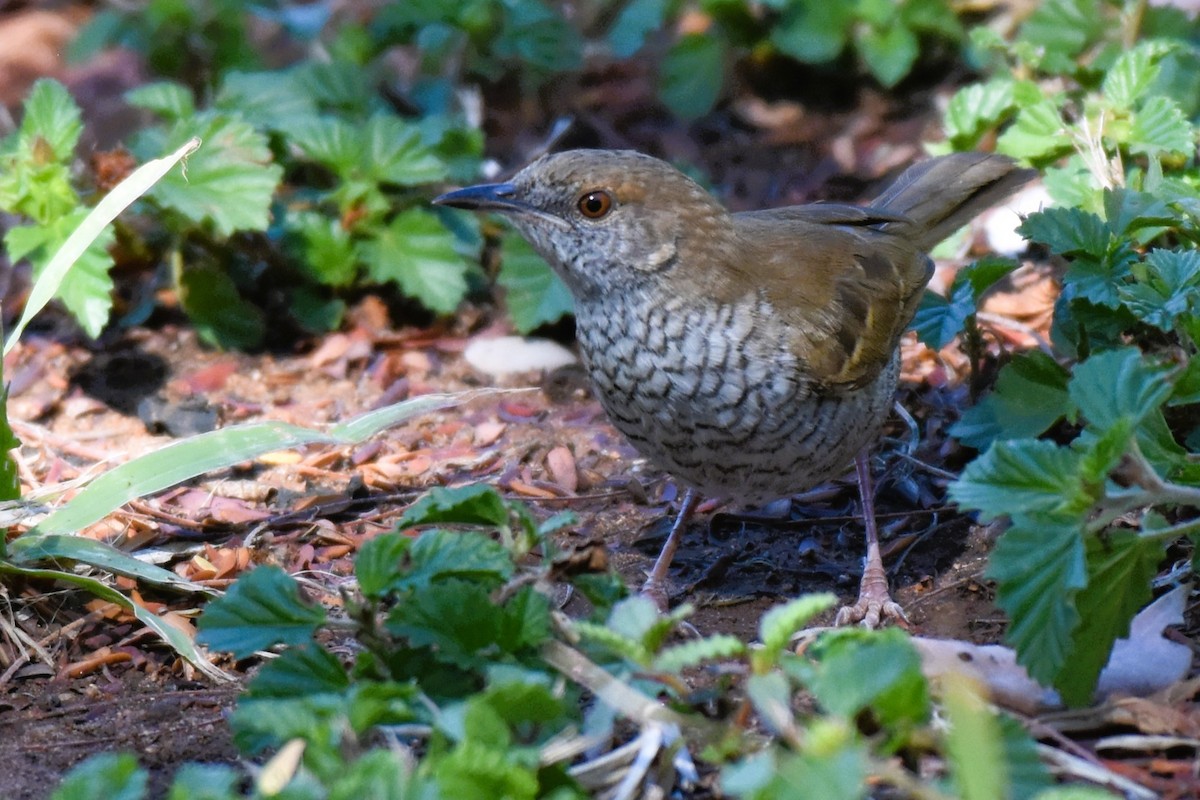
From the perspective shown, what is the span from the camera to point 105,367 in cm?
616

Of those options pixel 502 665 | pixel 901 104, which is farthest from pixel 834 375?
pixel 901 104

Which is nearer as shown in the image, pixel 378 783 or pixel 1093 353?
pixel 378 783

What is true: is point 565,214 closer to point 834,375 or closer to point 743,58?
point 834,375

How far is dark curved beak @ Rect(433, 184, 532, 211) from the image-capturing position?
4574 mm

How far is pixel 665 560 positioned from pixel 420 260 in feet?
6.64

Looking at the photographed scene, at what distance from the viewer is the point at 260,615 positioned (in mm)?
3314

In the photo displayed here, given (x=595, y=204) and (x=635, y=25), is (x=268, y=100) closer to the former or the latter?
(x=635, y=25)

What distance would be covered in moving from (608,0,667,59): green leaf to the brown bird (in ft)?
9.11

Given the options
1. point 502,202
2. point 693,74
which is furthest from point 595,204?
point 693,74

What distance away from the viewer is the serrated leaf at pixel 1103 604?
334 centimetres

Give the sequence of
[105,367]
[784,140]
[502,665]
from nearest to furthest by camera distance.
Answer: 1. [502,665]
2. [105,367]
3. [784,140]

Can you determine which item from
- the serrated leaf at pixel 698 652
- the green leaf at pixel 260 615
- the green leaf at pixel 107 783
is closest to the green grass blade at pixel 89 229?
the green leaf at pixel 260 615

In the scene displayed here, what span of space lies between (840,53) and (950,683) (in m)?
5.81

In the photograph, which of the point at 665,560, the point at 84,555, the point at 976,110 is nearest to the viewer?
the point at 84,555
